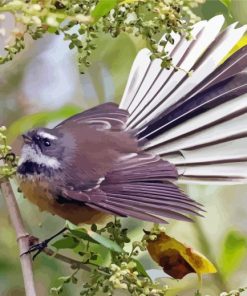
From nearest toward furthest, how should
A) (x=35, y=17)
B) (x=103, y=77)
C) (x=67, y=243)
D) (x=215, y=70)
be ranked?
(x=35, y=17)
(x=67, y=243)
(x=215, y=70)
(x=103, y=77)

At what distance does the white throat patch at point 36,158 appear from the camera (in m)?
0.49

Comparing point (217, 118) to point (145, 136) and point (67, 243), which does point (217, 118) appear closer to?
point (145, 136)

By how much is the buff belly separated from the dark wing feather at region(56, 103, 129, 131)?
0.09 m

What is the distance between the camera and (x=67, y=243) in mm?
479

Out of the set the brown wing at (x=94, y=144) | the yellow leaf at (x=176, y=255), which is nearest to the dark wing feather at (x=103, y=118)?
the brown wing at (x=94, y=144)

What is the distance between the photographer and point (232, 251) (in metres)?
0.65

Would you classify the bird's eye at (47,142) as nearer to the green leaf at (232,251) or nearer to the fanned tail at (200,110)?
the fanned tail at (200,110)

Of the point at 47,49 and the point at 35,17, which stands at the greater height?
the point at 47,49

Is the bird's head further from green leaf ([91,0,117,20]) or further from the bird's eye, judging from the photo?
green leaf ([91,0,117,20])

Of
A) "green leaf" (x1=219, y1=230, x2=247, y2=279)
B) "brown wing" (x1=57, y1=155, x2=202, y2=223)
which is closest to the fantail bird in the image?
"brown wing" (x1=57, y1=155, x2=202, y2=223)

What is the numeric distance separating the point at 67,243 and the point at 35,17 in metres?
0.19

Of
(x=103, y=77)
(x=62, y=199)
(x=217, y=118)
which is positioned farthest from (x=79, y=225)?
(x=103, y=77)

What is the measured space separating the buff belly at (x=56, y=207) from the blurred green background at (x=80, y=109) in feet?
0.50

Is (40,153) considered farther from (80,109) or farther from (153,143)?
(80,109)
